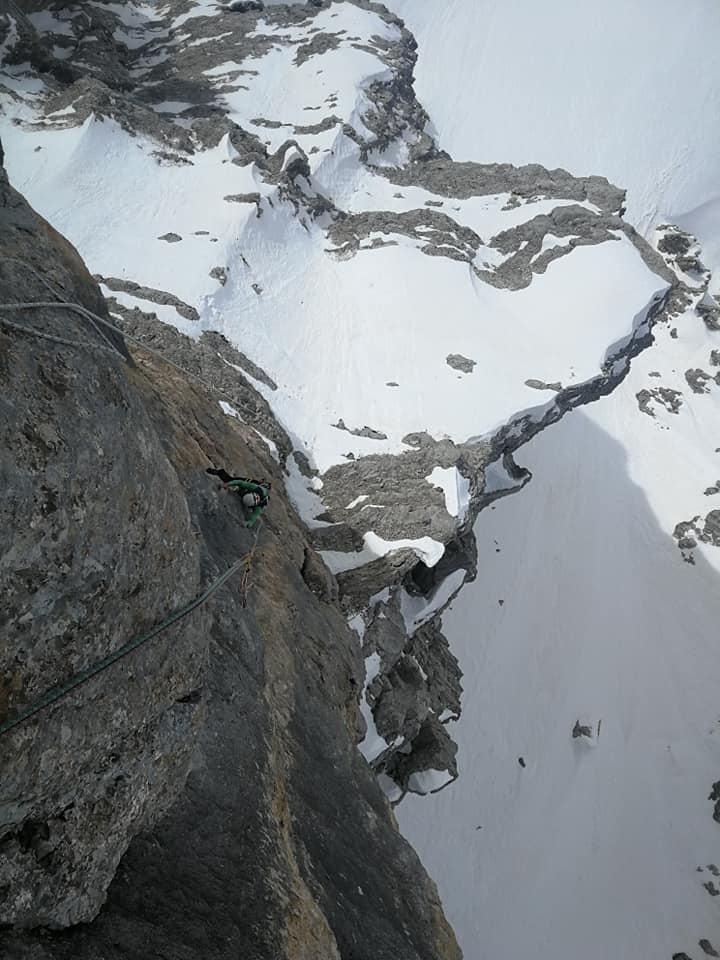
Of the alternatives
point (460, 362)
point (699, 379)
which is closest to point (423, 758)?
point (460, 362)

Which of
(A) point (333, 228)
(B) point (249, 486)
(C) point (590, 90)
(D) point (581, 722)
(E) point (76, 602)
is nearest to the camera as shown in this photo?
(E) point (76, 602)

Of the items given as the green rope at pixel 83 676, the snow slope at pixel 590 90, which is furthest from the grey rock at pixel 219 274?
the snow slope at pixel 590 90

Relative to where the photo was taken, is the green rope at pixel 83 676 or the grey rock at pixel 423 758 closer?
the green rope at pixel 83 676

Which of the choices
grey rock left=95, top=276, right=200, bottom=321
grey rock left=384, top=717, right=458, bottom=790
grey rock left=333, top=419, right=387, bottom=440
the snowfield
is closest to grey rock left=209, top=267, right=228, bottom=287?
the snowfield

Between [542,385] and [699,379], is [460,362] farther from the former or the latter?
[699,379]

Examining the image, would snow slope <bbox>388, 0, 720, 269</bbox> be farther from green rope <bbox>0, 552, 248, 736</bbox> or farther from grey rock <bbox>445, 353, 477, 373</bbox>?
green rope <bbox>0, 552, 248, 736</bbox>

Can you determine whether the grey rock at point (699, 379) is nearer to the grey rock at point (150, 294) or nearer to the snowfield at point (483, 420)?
the snowfield at point (483, 420)

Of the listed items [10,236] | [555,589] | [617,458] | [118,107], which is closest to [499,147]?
[617,458]
